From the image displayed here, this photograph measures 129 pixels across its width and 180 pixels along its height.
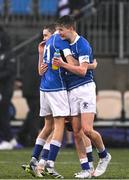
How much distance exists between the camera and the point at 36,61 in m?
17.2

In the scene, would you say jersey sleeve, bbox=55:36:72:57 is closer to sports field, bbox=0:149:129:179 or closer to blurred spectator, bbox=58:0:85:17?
sports field, bbox=0:149:129:179

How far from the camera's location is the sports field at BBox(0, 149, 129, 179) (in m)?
11.2

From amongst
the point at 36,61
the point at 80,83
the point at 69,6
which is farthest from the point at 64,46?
the point at 69,6

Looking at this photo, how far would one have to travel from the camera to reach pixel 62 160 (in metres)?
14.4

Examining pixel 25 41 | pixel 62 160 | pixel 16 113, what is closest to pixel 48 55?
pixel 62 160

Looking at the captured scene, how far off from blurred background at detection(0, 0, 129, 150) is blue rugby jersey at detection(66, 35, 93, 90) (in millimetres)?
6304

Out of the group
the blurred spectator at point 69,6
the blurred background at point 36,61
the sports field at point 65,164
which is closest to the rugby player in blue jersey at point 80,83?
the sports field at point 65,164

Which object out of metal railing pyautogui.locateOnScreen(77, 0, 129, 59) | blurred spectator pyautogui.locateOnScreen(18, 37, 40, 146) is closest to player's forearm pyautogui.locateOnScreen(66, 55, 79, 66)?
blurred spectator pyautogui.locateOnScreen(18, 37, 40, 146)

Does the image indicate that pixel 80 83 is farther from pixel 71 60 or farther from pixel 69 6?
pixel 69 6

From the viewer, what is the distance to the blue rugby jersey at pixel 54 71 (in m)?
10.8

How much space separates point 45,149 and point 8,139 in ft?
20.1

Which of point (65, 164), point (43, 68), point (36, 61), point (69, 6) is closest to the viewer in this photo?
point (43, 68)

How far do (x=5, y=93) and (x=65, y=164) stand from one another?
4.56 metres

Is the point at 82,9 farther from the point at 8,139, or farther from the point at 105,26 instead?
the point at 8,139
